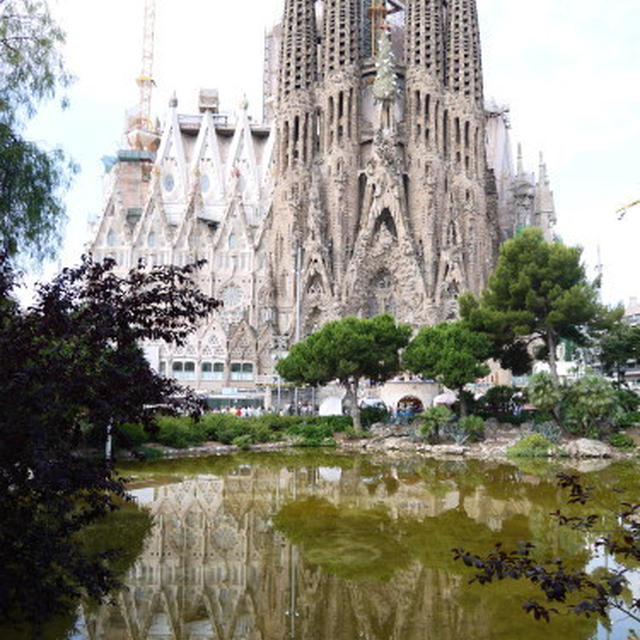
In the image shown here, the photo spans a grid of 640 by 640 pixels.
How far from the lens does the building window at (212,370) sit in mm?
54188

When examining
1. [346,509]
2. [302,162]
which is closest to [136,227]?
[302,162]

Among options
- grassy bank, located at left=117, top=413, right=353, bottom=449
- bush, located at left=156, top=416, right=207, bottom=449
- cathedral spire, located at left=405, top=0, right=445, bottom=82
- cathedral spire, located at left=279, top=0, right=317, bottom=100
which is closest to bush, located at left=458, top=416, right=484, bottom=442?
grassy bank, located at left=117, top=413, right=353, bottom=449

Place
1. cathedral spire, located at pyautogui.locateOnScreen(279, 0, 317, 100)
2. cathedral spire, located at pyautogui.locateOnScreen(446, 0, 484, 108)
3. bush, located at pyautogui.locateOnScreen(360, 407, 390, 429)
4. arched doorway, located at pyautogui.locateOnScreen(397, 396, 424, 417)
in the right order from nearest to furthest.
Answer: bush, located at pyautogui.locateOnScreen(360, 407, 390, 429), arched doorway, located at pyautogui.locateOnScreen(397, 396, 424, 417), cathedral spire, located at pyautogui.locateOnScreen(446, 0, 484, 108), cathedral spire, located at pyautogui.locateOnScreen(279, 0, 317, 100)

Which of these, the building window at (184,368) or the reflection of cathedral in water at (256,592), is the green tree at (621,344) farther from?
the building window at (184,368)

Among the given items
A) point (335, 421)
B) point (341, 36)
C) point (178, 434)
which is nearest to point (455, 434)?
point (335, 421)

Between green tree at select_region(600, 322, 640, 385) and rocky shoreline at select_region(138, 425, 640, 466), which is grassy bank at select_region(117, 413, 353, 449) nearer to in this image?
rocky shoreline at select_region(138, 425, 640, 466)

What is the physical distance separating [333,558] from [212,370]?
4560cm

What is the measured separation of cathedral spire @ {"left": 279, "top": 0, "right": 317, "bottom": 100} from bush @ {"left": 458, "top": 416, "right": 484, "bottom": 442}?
35609mm

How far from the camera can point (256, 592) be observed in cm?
832

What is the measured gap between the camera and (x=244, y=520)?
12750 mm

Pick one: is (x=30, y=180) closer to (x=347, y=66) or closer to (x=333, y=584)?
(x=333, y=584)

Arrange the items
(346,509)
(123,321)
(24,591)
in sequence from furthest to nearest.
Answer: (346,509)
(123,321)
(24,591)

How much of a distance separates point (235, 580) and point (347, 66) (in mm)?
51119

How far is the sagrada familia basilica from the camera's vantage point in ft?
169
